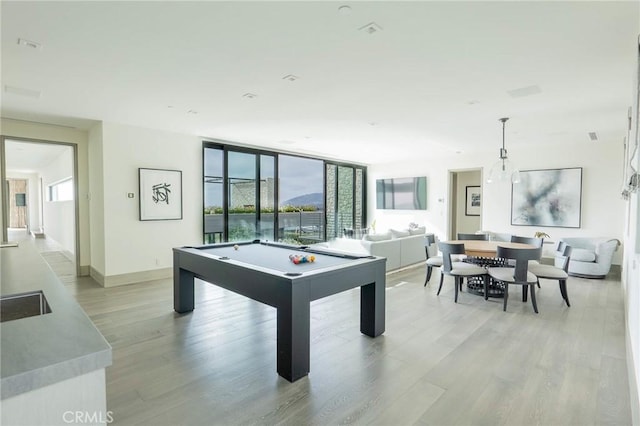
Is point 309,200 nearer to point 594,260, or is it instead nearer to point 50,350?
point 594,260

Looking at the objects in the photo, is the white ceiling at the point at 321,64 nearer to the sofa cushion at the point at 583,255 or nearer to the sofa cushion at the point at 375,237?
the sofa cushion at the point at 375,237

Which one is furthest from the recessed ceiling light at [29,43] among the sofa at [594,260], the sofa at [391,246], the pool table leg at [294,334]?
the sofa at [594,260]

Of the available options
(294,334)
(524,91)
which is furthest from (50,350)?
(524,91)

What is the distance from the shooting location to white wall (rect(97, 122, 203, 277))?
5312 millimetres

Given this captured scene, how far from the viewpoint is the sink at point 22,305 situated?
1.54 meters

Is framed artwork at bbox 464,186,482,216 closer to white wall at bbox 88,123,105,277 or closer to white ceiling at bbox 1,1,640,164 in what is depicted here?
white ceiling at bbox 1,1,640,164

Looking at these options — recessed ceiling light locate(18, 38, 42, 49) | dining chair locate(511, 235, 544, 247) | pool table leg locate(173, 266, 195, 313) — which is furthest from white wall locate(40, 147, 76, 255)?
dining chair locate(511, 235, 544, 247)

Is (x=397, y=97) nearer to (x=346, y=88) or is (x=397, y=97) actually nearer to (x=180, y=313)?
(x=346, y=88)

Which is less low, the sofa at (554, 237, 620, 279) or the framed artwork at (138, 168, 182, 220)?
the framed artwork at (138, 168, 182, 220)

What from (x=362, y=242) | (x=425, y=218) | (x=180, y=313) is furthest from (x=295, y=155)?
(x=180, y=313)

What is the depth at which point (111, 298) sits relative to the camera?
15.4 ft

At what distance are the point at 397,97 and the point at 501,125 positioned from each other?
2475 mm

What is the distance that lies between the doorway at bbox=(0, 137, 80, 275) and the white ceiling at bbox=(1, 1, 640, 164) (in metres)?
1.57

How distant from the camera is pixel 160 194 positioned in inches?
231
